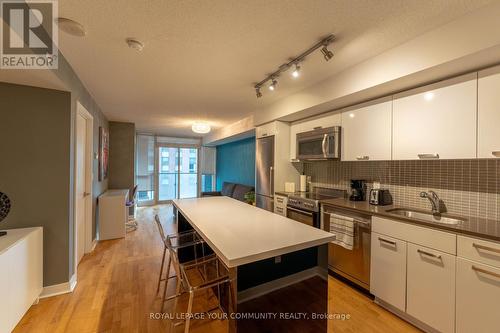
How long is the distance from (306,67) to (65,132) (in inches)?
103

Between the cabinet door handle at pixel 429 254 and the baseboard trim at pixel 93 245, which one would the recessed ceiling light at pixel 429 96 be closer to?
the cabinet door handle at pixel 429 254

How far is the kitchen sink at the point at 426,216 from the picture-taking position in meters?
1.93

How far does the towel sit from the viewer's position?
7.54 ft

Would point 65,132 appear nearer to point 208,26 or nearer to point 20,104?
point 20,104

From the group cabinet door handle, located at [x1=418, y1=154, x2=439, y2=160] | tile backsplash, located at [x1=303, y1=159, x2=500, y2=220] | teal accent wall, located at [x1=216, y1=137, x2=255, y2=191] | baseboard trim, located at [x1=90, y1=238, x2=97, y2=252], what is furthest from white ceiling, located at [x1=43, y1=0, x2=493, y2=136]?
teal accent wall, located at [x1=216, y1=137, x2=255, y2=191]

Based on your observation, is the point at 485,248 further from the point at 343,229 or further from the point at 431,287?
the point at 343,229

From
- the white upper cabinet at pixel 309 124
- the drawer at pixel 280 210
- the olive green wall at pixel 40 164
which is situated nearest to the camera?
the olive green wall at pixel 40 164

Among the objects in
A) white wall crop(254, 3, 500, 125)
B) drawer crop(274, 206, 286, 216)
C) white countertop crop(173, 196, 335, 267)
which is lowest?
drawer crop(274, 206, 286, 216)

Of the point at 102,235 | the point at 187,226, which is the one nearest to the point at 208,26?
the point at 187,226

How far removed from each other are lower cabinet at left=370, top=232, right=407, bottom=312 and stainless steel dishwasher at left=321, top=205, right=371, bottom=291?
2.7 inches

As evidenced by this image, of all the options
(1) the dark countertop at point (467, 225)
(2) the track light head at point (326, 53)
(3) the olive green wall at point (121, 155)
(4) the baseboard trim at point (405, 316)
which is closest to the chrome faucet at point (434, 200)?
(1) the dark countertop at point (467, 225)

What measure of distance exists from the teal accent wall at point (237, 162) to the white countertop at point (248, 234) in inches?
138

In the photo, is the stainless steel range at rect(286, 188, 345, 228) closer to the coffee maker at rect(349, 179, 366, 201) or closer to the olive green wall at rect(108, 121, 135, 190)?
the coffee maker at rect(349, 179, 366, 201)

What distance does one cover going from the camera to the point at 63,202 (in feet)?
7.32
